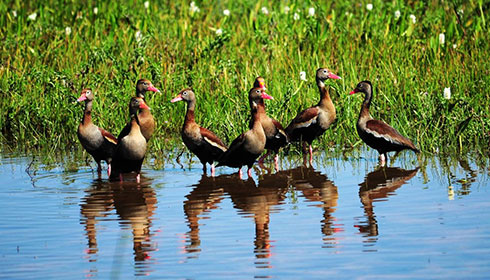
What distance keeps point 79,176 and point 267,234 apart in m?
4.38

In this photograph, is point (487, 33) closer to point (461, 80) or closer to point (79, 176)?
point (461, 80)

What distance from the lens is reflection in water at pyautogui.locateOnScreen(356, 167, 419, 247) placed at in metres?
7.90

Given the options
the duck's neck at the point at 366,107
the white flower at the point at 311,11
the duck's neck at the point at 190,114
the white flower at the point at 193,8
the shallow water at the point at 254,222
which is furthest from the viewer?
the white flower at the point at 193,8

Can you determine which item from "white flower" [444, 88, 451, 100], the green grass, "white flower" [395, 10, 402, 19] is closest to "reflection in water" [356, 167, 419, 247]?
the green grass

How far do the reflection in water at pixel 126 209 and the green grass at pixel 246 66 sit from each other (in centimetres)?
231

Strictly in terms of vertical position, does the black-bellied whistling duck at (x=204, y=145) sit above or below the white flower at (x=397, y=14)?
below

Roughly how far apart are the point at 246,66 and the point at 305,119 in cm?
242

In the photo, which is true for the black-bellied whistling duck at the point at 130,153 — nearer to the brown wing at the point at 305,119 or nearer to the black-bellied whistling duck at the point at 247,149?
the black-bellied whistling duck at the point at 247,149

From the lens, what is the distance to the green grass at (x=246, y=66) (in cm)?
1303

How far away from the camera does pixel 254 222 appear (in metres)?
8.38

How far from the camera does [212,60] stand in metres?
15.5

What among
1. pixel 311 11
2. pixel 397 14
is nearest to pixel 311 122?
pixel 311 11

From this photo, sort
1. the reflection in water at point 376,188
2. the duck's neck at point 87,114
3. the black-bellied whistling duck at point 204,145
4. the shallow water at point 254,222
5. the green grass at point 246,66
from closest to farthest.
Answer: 1. the shallow water at point 254,222
2. the reflection in water at point 376,188
3. the black-bellied whistling duck at point 204,145
4. the duck's neck at point 87,114
5. the green grass at point 246,66

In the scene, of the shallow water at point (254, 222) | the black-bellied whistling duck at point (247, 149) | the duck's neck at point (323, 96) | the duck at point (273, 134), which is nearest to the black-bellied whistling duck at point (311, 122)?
the duck's neck at point (323, 96)
